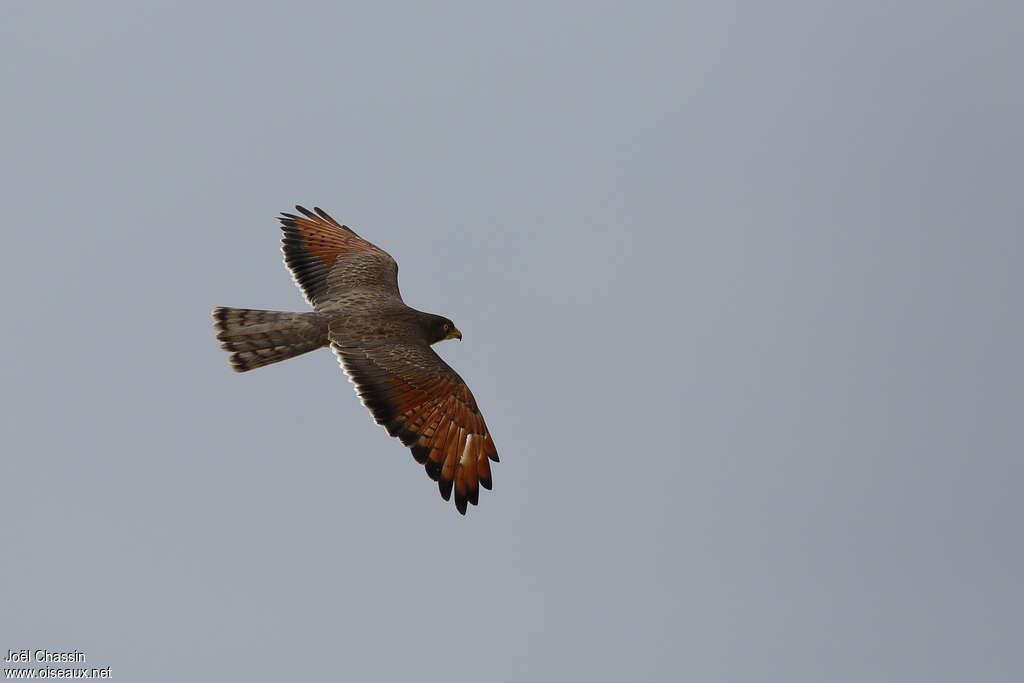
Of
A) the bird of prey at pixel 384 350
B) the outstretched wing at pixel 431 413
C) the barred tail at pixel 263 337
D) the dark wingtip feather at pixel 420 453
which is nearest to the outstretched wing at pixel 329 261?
the bird of prey at pixel 384 350

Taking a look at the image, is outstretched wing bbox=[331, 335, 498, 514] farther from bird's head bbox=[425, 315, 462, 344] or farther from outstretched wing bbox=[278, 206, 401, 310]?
outstretched wing bbox=[278, 206, 401, 310]

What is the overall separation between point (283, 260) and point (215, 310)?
130 inches

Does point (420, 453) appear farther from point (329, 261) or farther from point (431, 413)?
point (329, 261)

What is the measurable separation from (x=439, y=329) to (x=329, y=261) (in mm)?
3132

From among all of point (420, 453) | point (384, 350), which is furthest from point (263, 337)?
point (420, 453)

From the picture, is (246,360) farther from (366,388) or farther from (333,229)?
(333,229)

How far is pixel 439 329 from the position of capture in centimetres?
2145

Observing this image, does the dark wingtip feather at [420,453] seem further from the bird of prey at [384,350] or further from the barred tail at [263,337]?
the barred tail at [263,337]

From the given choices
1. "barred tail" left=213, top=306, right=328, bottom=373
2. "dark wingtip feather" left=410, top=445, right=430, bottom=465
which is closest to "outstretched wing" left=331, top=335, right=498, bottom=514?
"dark wingtip feather" left=410, top=445, right=430, bottom=465

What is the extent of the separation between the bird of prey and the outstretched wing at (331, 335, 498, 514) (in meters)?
0.01

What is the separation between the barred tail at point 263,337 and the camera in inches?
792

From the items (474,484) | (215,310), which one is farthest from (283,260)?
(474,484)

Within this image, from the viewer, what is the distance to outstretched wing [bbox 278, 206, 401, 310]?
74.2 ft

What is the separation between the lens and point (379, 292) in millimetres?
22234
